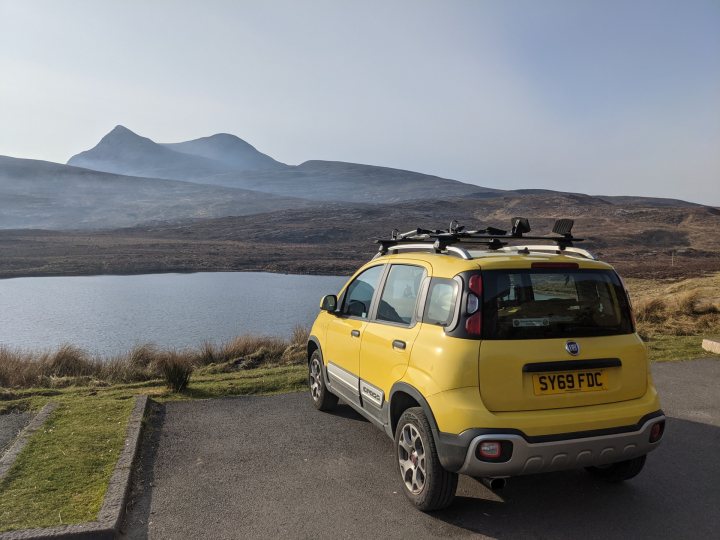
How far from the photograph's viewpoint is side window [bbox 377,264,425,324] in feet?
14.0

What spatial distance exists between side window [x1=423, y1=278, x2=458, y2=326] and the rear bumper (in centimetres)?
75

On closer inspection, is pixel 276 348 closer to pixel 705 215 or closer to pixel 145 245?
pixel 145 245

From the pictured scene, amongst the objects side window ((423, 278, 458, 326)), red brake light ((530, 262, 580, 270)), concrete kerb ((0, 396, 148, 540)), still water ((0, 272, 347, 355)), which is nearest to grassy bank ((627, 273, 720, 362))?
red brake light ((530, 262, 580, 270))

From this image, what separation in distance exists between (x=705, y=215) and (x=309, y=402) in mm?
80412

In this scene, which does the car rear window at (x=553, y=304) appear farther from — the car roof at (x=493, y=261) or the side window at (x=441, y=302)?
the side window at (x=441, y=302)

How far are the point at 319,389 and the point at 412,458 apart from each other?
2.29 meters

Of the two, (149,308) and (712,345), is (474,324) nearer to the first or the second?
(712,345)

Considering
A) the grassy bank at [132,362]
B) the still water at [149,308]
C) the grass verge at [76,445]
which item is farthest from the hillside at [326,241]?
the grass verge at [76,445]

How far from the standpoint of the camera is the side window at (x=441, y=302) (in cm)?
373

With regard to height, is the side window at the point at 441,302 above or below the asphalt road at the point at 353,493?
above

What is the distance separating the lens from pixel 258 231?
80.6 m

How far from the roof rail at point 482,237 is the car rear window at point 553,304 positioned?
0.49 meters

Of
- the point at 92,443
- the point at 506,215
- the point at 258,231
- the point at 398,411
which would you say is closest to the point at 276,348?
the point at 92,443

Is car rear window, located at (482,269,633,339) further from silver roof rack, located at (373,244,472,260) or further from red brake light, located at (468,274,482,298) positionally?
silver roof rack, located at (373,244,472,260)
